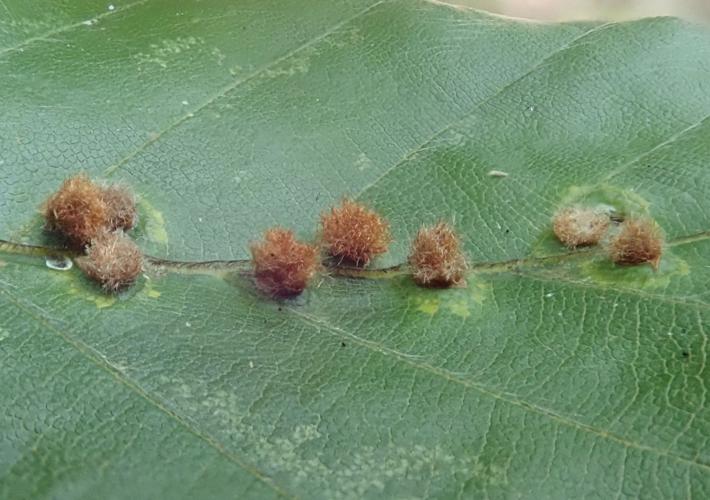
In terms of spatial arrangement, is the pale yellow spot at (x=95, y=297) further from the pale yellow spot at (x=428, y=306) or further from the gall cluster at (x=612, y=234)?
the gall cluster at (x=612, y=234)

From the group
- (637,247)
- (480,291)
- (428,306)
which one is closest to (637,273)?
(637,247)

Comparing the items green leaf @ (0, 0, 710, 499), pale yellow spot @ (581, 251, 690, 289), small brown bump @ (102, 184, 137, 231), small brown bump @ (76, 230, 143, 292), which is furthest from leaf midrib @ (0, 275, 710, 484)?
pale yellow spot @ (581, 251, 690, 289)

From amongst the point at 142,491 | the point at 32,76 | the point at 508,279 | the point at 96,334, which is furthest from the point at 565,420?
the point at 32,76

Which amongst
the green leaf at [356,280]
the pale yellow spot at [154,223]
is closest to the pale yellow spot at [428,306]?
the green leaf at [356,280]

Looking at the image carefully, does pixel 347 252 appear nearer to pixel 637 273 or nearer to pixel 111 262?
pixel 111 262

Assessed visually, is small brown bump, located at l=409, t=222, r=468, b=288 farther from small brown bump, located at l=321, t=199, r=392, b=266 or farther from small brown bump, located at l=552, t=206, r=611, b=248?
small brown bump, located at l=552, t=206, r=611, b=248

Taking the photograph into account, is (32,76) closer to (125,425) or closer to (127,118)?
(127,118)
